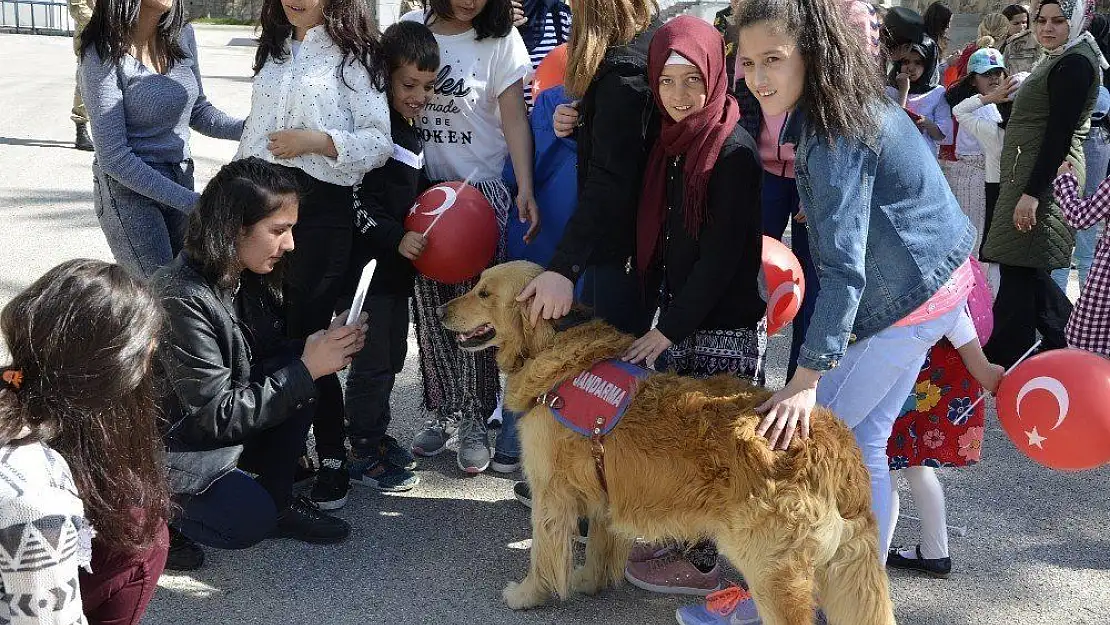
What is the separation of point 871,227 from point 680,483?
95cm

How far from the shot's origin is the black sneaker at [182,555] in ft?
11.6

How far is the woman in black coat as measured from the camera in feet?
10.8

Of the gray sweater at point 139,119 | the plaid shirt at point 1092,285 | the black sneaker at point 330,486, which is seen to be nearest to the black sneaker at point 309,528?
the black sneaker at point 330,486

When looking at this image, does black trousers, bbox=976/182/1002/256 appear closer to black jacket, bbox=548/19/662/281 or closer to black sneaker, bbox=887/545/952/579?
black sneaker, bbox=887/545/952/579

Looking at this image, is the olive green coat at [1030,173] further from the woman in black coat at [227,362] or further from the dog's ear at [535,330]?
the woman in black coat at [227,362]

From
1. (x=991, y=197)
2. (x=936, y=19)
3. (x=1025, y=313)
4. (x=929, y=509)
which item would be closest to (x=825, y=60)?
(x=929, y=509)

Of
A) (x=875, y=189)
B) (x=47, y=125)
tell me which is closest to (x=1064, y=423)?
(x=875, y=189)

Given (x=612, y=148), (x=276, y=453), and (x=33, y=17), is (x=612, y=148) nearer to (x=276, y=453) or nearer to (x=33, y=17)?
(x=276, y=453)

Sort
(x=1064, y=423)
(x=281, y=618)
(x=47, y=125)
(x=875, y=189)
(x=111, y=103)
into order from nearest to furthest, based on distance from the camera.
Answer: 1. (x=875, y=189)
2. (x=1064, y=423)
3. (x=281, y=618)
4. (x=111, y=103)
5. (x=47, y=125)

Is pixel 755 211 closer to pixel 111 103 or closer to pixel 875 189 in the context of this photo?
pixel 875 189

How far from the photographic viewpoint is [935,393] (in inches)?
144

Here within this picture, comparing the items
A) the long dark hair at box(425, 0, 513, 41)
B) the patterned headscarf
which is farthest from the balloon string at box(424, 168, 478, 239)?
the patterned headscarf

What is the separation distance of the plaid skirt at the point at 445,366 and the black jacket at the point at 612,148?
2.89ft

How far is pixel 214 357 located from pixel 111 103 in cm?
139
